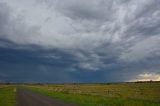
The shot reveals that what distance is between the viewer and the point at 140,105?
3325 cm

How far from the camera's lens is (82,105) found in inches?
1326

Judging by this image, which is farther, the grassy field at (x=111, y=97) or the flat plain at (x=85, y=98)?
the grassy field at (x=111, y=97)

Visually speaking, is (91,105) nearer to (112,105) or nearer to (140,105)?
(112,105)

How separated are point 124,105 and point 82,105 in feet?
16.4

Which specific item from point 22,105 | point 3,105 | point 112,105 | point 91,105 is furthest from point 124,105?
point 3,105

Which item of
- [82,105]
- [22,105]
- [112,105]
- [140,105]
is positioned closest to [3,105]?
[22,105]

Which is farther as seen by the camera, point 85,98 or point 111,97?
point 111,97

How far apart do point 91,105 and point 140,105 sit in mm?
5827

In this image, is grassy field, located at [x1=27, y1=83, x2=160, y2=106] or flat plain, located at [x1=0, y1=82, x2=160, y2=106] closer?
flat plain, located at [x1=0, y1=82, x2=160, y2=106]

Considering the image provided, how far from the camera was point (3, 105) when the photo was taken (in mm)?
33594

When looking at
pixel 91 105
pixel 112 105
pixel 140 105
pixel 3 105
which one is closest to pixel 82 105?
pixel 91 105

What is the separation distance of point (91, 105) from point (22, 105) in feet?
26.6

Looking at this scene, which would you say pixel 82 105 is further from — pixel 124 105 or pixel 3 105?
pixel 3 105

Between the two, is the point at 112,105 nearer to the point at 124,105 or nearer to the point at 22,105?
the point at 124,105
